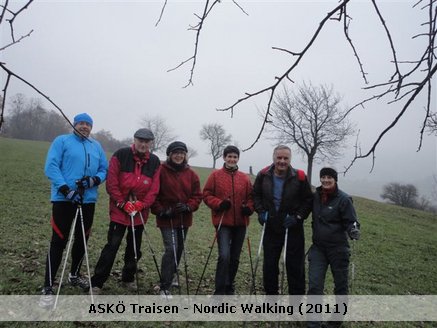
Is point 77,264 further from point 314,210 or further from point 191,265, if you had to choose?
point 314,210

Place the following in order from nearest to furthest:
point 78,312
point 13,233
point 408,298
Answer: point 78,312
point 408,298
point 13,233

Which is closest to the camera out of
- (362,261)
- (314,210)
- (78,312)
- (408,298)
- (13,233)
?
(78,312)

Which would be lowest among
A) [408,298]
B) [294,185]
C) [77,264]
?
[408,298]

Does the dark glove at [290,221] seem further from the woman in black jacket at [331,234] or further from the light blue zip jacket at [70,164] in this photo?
the light blue zip jacket at [70,164]

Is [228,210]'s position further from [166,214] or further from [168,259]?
[168,259]

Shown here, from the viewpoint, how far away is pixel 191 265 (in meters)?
6.79

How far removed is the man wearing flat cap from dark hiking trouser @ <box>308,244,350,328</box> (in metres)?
2.49

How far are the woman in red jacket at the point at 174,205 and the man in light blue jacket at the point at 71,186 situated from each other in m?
0.95

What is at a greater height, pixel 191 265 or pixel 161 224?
pixel 161 224

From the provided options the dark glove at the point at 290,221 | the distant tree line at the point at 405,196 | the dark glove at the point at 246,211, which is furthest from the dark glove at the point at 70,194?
the distant tree line at the point at 405,196

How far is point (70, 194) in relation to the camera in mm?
4145

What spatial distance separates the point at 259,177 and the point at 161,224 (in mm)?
1664

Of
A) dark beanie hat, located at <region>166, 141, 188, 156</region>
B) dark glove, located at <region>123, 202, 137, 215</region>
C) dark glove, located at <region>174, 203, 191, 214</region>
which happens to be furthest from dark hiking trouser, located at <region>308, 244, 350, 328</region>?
dark glove, located at <region>123, 202, 137, 215</region>

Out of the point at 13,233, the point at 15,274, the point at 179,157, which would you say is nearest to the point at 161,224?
the point at 179,157
